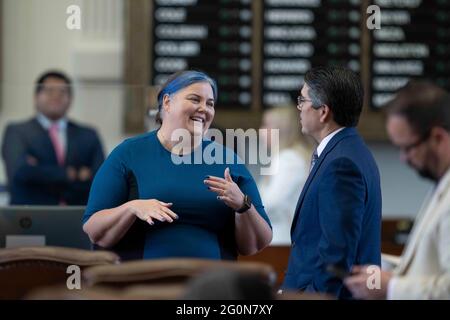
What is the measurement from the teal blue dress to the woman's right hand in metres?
0.08

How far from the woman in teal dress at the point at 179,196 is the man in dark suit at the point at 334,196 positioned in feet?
0.62

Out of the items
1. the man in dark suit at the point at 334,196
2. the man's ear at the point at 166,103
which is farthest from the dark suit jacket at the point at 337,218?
the man's ear at the point at 166,103

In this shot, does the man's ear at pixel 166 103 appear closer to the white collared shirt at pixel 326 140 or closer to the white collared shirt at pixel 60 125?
the white collared shirt at pixel 326 140

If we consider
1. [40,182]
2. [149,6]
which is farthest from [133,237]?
[149,6]

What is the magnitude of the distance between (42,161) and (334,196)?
119 inches

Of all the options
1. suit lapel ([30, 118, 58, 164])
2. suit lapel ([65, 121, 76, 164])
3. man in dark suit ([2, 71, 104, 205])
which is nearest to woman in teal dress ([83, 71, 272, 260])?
man in dark suit ([2, 71, 104, 205])

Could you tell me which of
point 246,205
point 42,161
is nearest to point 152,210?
point 246,205

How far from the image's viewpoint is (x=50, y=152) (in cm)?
615

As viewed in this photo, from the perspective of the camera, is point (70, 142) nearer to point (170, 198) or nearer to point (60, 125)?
point (60, 125)

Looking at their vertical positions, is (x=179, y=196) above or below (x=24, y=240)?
above

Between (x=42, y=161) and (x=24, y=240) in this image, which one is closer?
(x=24, y=240)

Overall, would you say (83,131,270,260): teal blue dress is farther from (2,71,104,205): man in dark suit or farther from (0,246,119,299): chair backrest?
(2,71,104,205): man in dark suit

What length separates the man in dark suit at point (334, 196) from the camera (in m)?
3.29

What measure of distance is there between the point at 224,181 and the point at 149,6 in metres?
4.41
